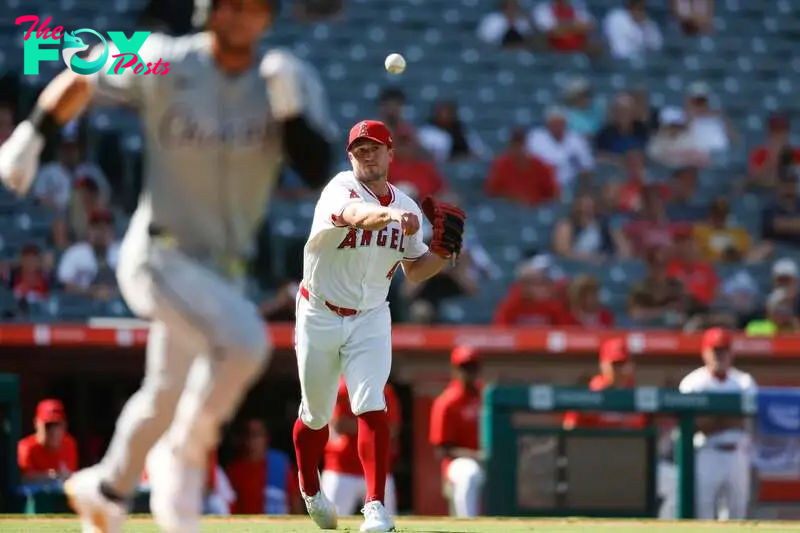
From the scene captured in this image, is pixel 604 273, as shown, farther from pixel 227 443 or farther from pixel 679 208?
pixel 227 443

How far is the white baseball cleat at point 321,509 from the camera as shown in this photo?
7363 millimetres

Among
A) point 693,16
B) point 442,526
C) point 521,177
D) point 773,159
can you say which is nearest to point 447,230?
point 442,526

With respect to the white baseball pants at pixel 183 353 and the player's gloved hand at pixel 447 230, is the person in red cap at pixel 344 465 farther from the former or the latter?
the white baseball pants at pixel 183 353

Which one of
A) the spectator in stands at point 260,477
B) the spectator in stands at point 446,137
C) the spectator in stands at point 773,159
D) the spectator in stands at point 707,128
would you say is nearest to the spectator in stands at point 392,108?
the spectator in stands at point 446,137

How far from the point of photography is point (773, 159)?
15.7m

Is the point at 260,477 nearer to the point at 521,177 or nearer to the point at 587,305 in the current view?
the point at 587,305

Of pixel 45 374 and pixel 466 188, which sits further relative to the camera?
pixel 466 188

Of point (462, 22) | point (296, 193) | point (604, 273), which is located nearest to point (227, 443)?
point (296, 193)

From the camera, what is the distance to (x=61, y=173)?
13.9 metres

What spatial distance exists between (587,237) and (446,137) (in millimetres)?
1846

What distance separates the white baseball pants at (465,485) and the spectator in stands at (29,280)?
4124 millimetres

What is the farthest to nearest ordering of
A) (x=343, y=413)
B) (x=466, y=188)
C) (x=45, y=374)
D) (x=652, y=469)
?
(x=466, y=188), (x=45, y=374), (x=343, y=413), (x=652, y=469)

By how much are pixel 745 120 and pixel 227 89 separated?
12389mm

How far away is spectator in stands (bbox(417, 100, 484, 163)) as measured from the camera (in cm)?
1521
